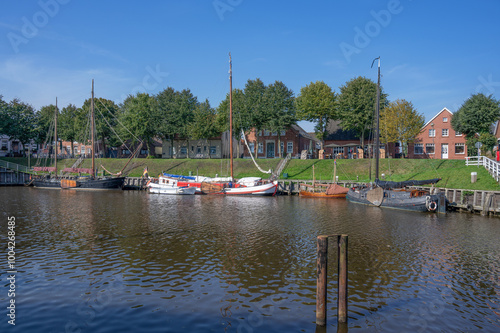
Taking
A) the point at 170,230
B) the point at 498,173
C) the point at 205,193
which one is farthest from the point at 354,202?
the point at 170,230

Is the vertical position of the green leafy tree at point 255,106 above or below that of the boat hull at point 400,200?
above

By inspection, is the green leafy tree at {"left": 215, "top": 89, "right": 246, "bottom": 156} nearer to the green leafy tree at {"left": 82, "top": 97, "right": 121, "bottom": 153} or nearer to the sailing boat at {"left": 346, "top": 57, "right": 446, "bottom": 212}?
the green leafy tree at {"left": 82, "top": 97, "right": 121, "bottom": 153}

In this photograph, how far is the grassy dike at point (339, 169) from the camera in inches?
1487

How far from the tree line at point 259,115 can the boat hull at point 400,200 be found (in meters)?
23.6

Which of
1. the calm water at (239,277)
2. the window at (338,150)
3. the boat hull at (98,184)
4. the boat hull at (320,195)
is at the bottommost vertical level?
the calm water at (239,277)

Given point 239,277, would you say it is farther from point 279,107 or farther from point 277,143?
point 277,143

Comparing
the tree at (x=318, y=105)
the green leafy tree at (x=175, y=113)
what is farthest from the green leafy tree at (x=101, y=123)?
the tree at (x=318, y=105)

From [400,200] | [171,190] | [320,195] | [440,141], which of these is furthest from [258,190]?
[440,141]

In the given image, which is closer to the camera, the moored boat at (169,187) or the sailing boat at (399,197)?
the sailing boat at (399,197)

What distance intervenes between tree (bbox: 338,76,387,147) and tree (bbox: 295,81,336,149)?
2.18 meters

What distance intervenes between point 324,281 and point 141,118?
2820 inches

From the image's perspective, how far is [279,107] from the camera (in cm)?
6656

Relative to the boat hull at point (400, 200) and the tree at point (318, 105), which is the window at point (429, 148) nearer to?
the tree at point (318, 105)

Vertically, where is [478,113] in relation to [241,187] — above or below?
above
